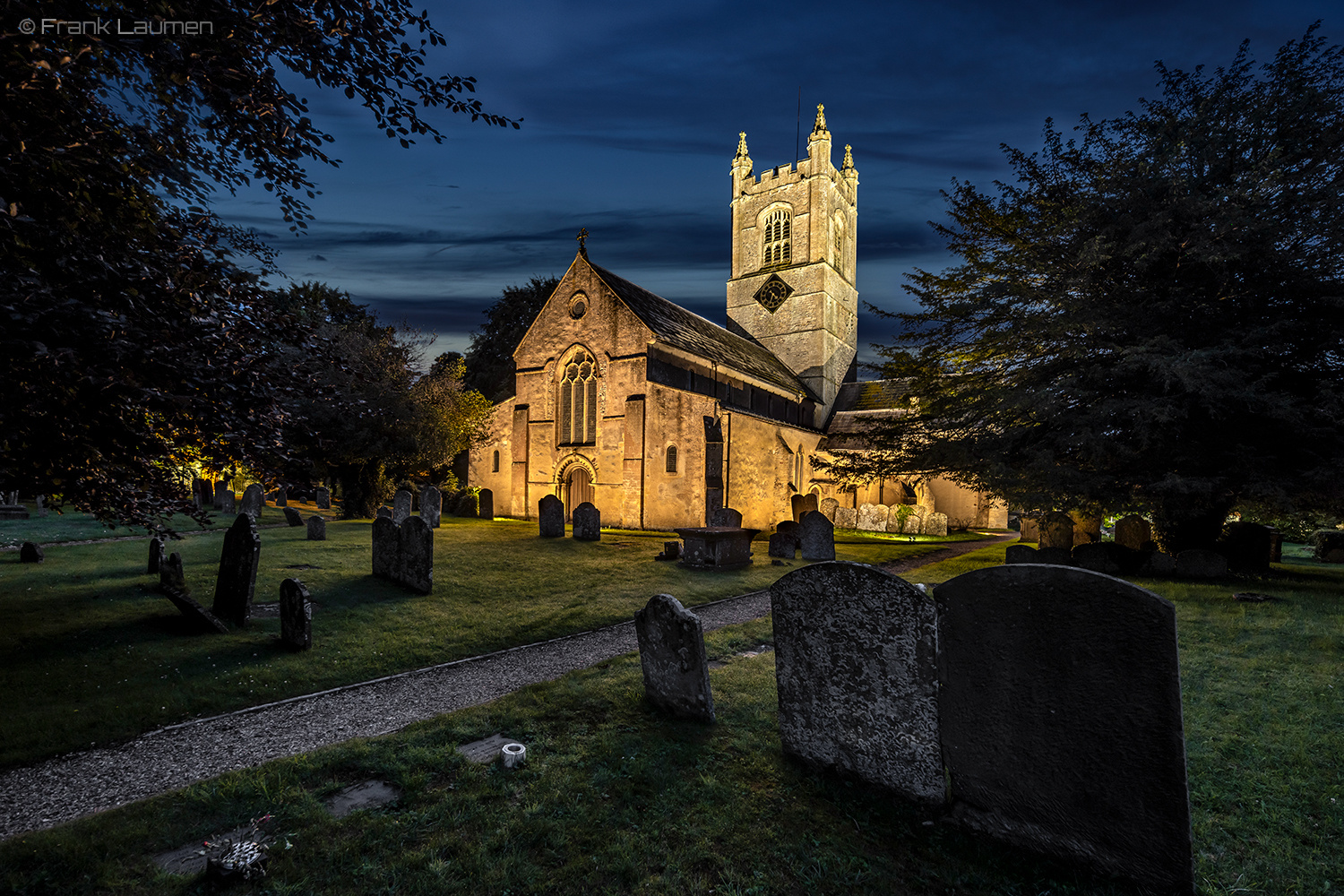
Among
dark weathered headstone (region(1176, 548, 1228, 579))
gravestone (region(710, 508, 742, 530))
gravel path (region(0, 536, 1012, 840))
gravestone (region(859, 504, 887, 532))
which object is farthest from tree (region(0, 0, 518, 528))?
gravestone (region(859, 504, 887, 532))

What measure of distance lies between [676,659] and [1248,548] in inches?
582

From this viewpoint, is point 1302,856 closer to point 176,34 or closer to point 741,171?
point 176,34

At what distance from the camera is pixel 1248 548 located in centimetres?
1204

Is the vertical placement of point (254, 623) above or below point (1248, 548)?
below

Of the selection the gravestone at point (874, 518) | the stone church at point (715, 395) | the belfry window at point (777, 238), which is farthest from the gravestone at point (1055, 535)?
the belfry window at point (777, 238)

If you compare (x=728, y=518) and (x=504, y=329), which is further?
(x=504, y=329)

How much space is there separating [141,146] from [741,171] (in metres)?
34.3

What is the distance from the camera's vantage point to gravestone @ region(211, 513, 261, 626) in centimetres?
655

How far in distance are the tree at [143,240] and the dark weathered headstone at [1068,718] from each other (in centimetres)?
510

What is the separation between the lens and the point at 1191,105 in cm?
1123

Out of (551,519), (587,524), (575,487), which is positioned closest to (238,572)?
(587,524)

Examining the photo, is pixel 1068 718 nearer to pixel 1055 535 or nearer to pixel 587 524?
pixel 587 524

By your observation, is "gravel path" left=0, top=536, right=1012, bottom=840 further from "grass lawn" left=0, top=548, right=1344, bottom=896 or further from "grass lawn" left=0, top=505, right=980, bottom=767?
"grass lawn" left=0, top=548, right=1344, bottom=896

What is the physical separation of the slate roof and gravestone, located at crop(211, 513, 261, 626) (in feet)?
50.7
